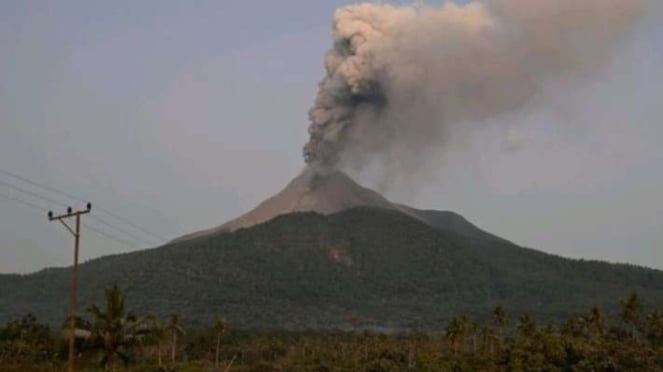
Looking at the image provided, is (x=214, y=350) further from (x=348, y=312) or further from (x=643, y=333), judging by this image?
(x=348, y=312)

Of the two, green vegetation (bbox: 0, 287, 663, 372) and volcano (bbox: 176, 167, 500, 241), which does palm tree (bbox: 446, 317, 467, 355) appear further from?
volcano (bbox: 176, 167, 500, 241)

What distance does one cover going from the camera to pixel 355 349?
7338 cm

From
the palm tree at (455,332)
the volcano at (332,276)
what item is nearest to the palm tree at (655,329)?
the palm tree at (455,332)

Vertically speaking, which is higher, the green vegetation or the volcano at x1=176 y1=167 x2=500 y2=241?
the volcano at x1=176 y1=167 x2=500 y2=241

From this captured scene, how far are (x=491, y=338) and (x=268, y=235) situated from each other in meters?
87.3

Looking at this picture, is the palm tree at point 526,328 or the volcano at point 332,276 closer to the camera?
the palm tree at point 526,328

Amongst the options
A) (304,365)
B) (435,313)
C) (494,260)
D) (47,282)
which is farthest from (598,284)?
(304,365)

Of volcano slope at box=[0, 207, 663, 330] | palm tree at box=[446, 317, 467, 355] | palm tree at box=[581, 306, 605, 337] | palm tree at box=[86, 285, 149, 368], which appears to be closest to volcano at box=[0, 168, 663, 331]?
volcano slope at box=[0, 207, 663, 330]

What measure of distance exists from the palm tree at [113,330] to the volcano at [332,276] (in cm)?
9098

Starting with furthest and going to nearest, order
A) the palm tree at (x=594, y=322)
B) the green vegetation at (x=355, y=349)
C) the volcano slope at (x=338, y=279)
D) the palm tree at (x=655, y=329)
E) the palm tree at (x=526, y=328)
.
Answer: the volcano slope at (x=338, y=279)
the palm tree at (x=594, y=322)
the palm tree at (x=526, y=328)
the palm tree at (x=655, y=329)
the green vegetation at (x=355, y=349)

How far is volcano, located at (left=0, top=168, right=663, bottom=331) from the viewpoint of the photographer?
447ft

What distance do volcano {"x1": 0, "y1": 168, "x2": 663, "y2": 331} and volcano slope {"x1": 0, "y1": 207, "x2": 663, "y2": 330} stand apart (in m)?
0.21

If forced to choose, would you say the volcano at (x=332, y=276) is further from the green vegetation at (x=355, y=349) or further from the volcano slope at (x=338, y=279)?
the green vegetation at (x=355, y=349)

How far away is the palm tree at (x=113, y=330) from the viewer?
31.1 meters
